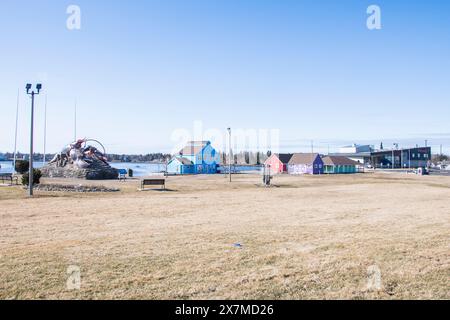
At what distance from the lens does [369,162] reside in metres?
119

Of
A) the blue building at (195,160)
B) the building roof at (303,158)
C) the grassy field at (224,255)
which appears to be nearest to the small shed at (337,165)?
the building roof at (303,158)

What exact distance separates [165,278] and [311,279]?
287 cm

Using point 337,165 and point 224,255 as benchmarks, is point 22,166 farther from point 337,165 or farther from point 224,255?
point 337,165

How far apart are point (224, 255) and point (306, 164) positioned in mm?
67761

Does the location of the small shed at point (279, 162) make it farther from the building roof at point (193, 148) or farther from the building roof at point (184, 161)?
the building roof at point (184, 161)

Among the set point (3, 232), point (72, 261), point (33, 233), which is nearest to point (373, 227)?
point (72, 261)

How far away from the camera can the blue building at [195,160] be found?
237 feet

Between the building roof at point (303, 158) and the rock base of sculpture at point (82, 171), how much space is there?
4017 cm

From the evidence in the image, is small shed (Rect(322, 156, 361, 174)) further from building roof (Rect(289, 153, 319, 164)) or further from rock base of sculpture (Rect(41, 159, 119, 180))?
rock base of sculpture (Rect(41, 159, 119, 180))

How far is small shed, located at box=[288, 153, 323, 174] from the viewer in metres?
74.1

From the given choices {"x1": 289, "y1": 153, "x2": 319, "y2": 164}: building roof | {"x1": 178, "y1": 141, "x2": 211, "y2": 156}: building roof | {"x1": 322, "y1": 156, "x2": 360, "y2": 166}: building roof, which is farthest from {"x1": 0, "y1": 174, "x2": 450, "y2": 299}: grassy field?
{"x1": 322, "y1": 156, "x2": 360, "y2": 166}: building roof

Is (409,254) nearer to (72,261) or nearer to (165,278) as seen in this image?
(165,278)

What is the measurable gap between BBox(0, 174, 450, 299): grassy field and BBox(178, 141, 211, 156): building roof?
5731cm

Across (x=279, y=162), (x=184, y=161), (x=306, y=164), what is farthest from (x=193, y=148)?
(x=306, y=164)
